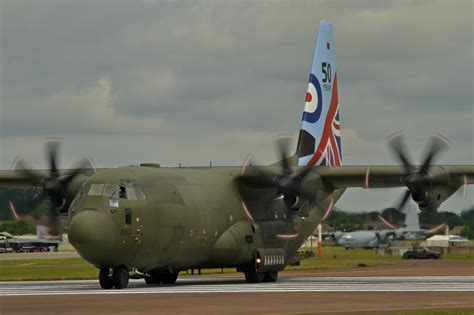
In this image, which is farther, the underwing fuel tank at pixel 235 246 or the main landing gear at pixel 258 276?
the main landing gear at pixel 258 276

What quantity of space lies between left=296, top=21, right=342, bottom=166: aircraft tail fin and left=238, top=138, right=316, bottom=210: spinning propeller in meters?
4.64

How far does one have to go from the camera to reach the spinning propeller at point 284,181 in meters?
40.2

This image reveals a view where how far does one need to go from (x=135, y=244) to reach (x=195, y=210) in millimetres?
3987

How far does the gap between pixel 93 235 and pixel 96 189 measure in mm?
1892

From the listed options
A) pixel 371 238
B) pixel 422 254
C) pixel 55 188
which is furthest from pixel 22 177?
pixel 371 238

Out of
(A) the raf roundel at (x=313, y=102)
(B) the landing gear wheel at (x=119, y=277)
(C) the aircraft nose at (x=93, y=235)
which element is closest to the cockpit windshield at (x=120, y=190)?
(C) the aircraft nose at (x=93, y=235)

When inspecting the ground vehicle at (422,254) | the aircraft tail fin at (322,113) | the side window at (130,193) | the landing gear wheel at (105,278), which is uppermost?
the aircraft tail fin at (322,113)

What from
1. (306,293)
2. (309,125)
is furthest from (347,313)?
(309,125)

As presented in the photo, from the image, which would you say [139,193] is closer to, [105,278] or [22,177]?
[105,278]

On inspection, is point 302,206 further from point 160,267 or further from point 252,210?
point 160,267

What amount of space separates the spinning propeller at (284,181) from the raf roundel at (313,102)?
19.3ft

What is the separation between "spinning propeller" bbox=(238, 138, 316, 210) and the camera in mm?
40156

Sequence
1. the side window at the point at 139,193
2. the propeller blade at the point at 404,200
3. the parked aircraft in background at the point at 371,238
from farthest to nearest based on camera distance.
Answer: the parked aircraft in background at the point at 371,238
the propeller blade at the point at 404,200
the side window at the point at 139,193

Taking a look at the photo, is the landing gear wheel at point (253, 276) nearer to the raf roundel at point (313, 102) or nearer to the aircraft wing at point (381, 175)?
the aircraft wing at point (381, 175)
